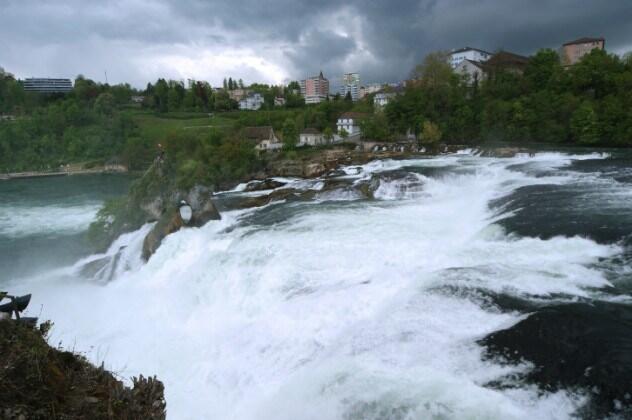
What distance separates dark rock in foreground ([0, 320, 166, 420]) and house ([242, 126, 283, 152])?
44.9 metres

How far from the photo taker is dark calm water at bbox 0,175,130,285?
754 inches

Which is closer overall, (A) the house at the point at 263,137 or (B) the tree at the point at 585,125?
(B) the tree at the point at 585,125

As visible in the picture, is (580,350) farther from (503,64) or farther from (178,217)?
(503,64)

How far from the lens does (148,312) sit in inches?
474

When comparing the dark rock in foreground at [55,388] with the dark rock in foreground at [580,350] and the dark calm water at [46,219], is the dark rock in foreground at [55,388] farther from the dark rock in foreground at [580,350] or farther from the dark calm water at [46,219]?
the dark calm water at [46,219]

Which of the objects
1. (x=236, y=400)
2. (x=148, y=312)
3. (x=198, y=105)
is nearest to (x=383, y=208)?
(x=148, y=312)

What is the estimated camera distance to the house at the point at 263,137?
48.3 m

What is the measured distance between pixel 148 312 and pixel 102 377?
8.49m

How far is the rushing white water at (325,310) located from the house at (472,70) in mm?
45591

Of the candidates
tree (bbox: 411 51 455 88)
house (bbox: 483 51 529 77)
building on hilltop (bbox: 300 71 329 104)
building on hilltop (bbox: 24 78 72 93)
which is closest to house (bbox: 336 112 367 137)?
tree (bbox: 411 51 455 88)

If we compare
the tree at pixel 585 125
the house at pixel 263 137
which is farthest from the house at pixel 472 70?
the house at pixel 263 137

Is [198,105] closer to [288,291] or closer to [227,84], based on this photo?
[227,84]

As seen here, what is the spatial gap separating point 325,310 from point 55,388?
589 cm

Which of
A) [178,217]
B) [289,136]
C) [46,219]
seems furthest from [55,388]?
[289,136]
